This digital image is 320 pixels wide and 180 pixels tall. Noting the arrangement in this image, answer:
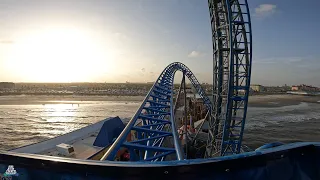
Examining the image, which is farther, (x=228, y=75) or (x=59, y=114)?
(x=59, y=114)

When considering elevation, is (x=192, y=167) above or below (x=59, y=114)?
above

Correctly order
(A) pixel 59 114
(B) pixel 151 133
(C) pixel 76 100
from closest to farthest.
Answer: (B) pixel 151 133 < (A) pixel 59 114 < (C) pixel 76 100

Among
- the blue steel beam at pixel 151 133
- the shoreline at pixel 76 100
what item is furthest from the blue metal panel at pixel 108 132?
the shoreline at pixel 76 100

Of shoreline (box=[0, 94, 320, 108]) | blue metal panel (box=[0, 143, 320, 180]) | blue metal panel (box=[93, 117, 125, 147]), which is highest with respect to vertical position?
blue metal panel (box=[0, 143, 320, 180])

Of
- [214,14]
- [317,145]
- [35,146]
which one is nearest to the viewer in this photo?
[317,145]

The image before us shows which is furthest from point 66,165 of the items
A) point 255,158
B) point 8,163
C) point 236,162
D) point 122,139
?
point 122,139

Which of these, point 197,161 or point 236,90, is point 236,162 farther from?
point 236,90
